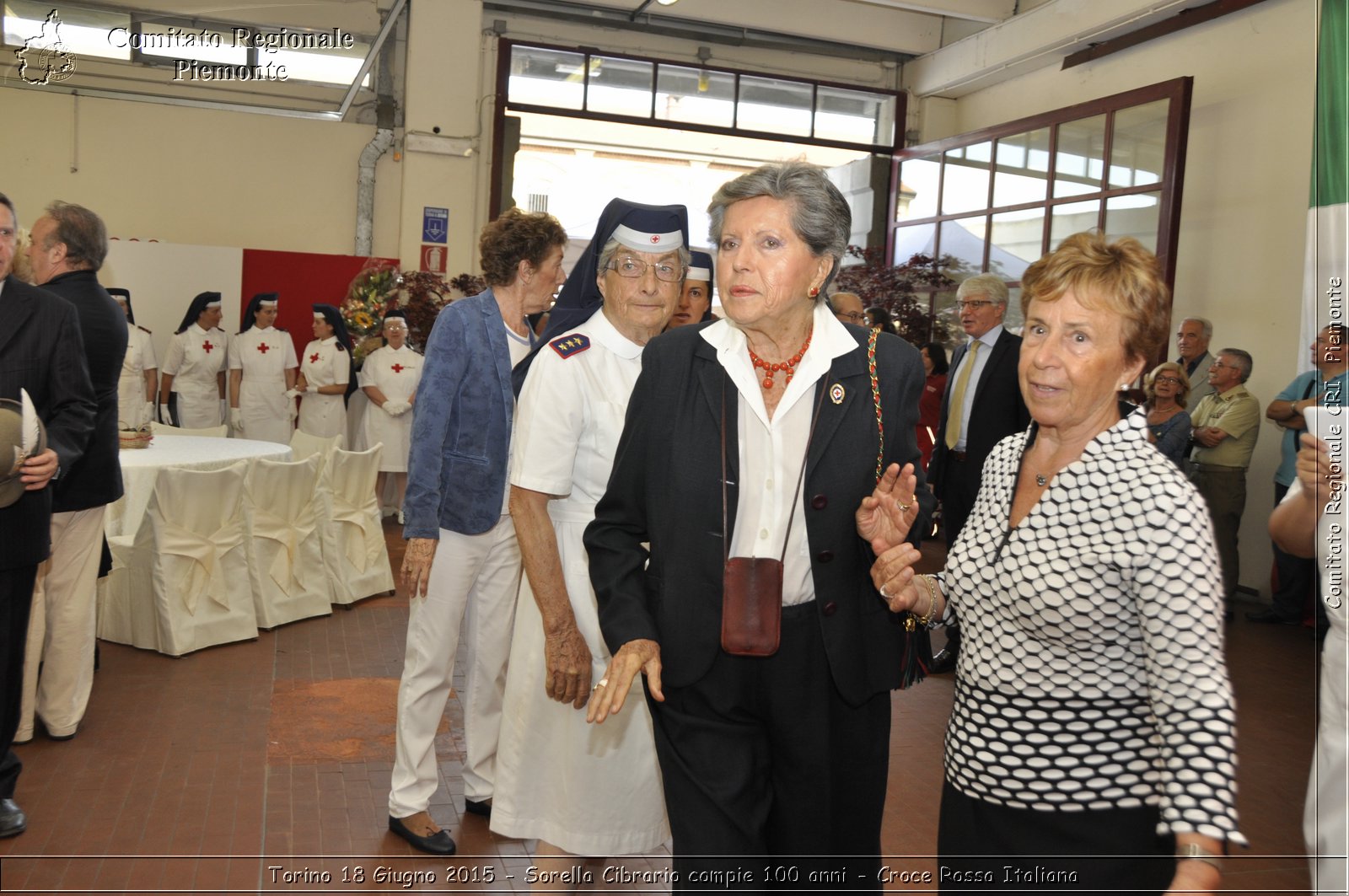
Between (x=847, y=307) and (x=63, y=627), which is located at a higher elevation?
(x=847, y=307)

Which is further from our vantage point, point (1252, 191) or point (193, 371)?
point (193, 371)

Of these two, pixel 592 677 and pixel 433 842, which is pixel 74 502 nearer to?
pixel 433 842

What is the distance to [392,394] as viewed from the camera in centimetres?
1061

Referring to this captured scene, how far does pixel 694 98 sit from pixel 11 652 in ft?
37.8

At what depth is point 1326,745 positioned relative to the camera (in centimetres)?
246

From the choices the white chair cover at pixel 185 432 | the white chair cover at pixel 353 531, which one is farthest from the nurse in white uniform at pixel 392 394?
the white chair cover at pixel 353 531

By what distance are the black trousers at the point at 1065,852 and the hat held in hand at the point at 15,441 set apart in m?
2.74

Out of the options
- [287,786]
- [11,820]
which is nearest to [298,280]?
[287,786]

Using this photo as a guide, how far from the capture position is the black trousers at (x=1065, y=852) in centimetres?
179

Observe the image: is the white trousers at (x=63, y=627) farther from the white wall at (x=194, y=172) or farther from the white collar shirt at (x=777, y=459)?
the white wall at (x=194, y=172)

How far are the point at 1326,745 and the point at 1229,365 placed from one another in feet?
21.8

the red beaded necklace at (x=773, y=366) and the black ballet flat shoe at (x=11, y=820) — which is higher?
the red beaded necklace at (x=773, y=366)

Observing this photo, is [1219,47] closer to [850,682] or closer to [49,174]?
[850,682]

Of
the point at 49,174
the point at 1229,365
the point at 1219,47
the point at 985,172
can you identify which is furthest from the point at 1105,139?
the point at 49,174
